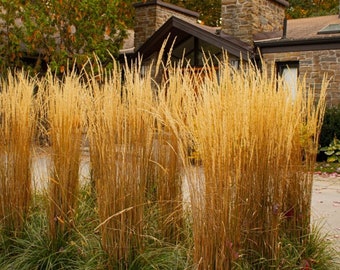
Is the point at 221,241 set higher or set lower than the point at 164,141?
lower

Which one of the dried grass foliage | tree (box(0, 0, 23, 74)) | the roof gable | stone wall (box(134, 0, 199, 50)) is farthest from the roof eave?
the dried grass foliage

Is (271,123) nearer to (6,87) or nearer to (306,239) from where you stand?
(306,239)

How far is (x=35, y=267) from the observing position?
297 centimetres

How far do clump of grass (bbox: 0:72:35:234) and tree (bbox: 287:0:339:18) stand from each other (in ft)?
68.6

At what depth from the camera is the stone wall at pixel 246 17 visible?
501 inches

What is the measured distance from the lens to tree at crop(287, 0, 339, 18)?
74.3 feet

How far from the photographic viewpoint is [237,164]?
234 centimetres

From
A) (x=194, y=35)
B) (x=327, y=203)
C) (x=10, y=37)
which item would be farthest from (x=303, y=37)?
(x=10, y=37)

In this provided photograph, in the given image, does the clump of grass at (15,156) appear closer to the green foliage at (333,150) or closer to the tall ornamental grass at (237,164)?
the tall ornamental grass at (237,164)

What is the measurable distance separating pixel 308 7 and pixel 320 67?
1337 cm

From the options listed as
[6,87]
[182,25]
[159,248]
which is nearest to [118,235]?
[159,248]

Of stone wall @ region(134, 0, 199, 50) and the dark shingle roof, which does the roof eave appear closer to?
the dark shingle roof

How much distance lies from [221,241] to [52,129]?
4.80ft

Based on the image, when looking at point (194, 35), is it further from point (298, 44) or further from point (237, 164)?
point (237, 164)
